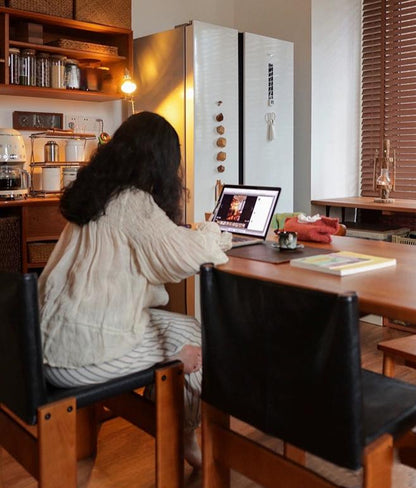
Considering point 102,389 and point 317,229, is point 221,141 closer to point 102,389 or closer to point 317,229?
point 317,229

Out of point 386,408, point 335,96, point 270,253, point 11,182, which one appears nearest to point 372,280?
point 386,408

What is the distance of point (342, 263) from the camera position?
1836 mm

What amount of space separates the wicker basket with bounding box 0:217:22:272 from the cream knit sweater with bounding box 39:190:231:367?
170 cm

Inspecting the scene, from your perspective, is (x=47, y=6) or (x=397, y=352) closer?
(x=397, y=352)

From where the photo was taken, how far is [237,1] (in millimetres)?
4750

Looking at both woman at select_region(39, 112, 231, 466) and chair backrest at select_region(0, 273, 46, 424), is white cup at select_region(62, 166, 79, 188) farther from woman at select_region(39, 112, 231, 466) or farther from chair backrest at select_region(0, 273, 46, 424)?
chair backrest at select_region(0, 273, 46, 424)

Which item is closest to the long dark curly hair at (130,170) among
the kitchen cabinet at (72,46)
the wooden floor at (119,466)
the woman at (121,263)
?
the woman at (121,263)

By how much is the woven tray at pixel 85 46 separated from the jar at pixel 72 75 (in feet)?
0.39

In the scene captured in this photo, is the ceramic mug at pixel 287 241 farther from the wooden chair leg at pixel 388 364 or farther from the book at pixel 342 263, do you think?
the wooden chair leg at pixel 388 364

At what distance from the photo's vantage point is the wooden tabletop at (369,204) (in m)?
3.82

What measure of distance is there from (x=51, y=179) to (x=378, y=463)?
286 cm

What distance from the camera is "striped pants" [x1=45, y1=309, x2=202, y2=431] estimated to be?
1619mm

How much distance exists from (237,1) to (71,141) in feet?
6.23

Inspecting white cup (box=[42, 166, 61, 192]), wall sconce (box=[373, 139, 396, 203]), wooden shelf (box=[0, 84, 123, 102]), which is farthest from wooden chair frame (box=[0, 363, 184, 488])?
wall sconce (box=[373, 139, 396, 203])
